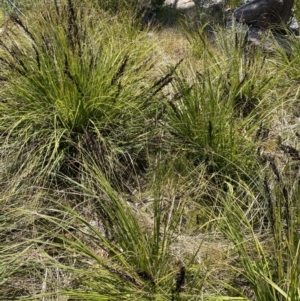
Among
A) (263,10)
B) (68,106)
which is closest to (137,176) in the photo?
(68,106)

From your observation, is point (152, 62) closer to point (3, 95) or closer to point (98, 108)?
point (98, 108)

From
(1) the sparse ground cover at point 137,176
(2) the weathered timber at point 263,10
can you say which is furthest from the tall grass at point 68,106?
(2) the weathered timber at point 263,10

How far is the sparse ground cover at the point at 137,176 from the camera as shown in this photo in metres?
1.74

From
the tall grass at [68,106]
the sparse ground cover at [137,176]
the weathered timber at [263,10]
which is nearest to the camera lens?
the sparse ground cover at [137,176]

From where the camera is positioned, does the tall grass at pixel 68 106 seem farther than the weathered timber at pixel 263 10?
No

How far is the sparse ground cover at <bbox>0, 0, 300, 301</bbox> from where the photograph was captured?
1738 mm

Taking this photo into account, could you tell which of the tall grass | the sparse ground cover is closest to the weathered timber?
the sparse ground cover

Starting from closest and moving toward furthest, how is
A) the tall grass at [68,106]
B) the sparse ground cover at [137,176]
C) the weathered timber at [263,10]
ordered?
the sparse ground cover at [137,176] < the tall grass at [68,106] < the weathered timber at [263,10]

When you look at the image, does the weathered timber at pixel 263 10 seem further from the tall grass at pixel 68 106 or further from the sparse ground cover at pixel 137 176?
the tall grass at pixel 68 106

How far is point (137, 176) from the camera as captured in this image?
103 inches

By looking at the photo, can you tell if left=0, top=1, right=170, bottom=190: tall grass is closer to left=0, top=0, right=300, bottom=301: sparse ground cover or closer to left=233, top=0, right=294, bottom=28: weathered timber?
left=0, top=0, right=300, bottom=301: sparse ground cover

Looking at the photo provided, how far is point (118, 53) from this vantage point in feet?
10.3

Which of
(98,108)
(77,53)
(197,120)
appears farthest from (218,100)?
(77,53)

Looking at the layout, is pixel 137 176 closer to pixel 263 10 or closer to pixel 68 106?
pixel 68 106
